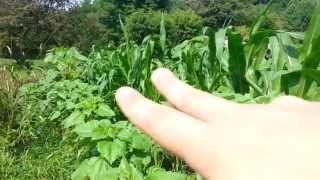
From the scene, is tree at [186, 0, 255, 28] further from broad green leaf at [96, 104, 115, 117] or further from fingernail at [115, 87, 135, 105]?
fingernail at [115, 87, 135, 105]

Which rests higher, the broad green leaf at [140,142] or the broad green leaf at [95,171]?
the broad green leaf at [140,142]

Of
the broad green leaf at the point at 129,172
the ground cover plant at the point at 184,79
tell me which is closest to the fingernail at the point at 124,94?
the ground cover plant at the point at 184,79

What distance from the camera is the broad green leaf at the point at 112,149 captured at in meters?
2.25

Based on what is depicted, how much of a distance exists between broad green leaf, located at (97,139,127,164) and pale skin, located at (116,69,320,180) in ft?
5.37

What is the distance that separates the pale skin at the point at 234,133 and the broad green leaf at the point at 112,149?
164 cm

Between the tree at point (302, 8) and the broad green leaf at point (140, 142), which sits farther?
the tree at point (302, 8)

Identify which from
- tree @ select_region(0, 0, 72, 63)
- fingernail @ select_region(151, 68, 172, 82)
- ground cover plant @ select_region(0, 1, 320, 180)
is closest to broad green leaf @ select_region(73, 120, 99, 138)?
ground cover plant @ select_region(0, 1, 320, 180)

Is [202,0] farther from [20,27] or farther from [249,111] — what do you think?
[249,111]

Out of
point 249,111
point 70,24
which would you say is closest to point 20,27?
point 70,24

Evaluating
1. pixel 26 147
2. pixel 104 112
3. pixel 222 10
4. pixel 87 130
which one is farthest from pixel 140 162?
pixel 222 10

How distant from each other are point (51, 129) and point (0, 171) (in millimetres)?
1284

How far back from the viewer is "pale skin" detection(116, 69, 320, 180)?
1.54 feet

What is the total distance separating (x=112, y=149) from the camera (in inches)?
90.0

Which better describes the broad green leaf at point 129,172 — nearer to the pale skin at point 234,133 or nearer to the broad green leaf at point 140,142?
the broad green leaf at point 140,142
